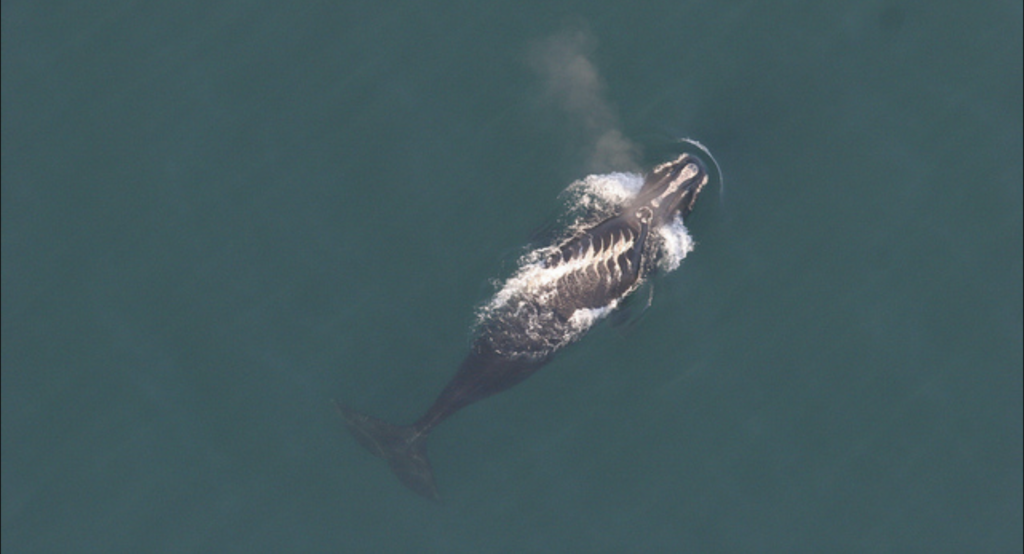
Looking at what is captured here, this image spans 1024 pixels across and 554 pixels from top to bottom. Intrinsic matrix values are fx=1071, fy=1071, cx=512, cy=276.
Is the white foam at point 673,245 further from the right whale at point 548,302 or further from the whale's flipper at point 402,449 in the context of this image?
the whale's flipper at point 402,449

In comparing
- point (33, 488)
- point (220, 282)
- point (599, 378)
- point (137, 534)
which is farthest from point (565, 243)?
point (33, 488)

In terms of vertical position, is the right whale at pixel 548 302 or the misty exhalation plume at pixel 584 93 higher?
the misty exhalation plume at pixel 584 93

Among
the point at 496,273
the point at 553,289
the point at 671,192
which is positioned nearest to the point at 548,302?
the point at 553,289

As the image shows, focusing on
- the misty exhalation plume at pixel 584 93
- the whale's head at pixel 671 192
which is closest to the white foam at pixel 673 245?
the whale's head at pixel 671 192

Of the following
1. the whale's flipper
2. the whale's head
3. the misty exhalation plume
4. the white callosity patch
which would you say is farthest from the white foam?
the whale's flipper

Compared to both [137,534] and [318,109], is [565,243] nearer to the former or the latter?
[318,109]
